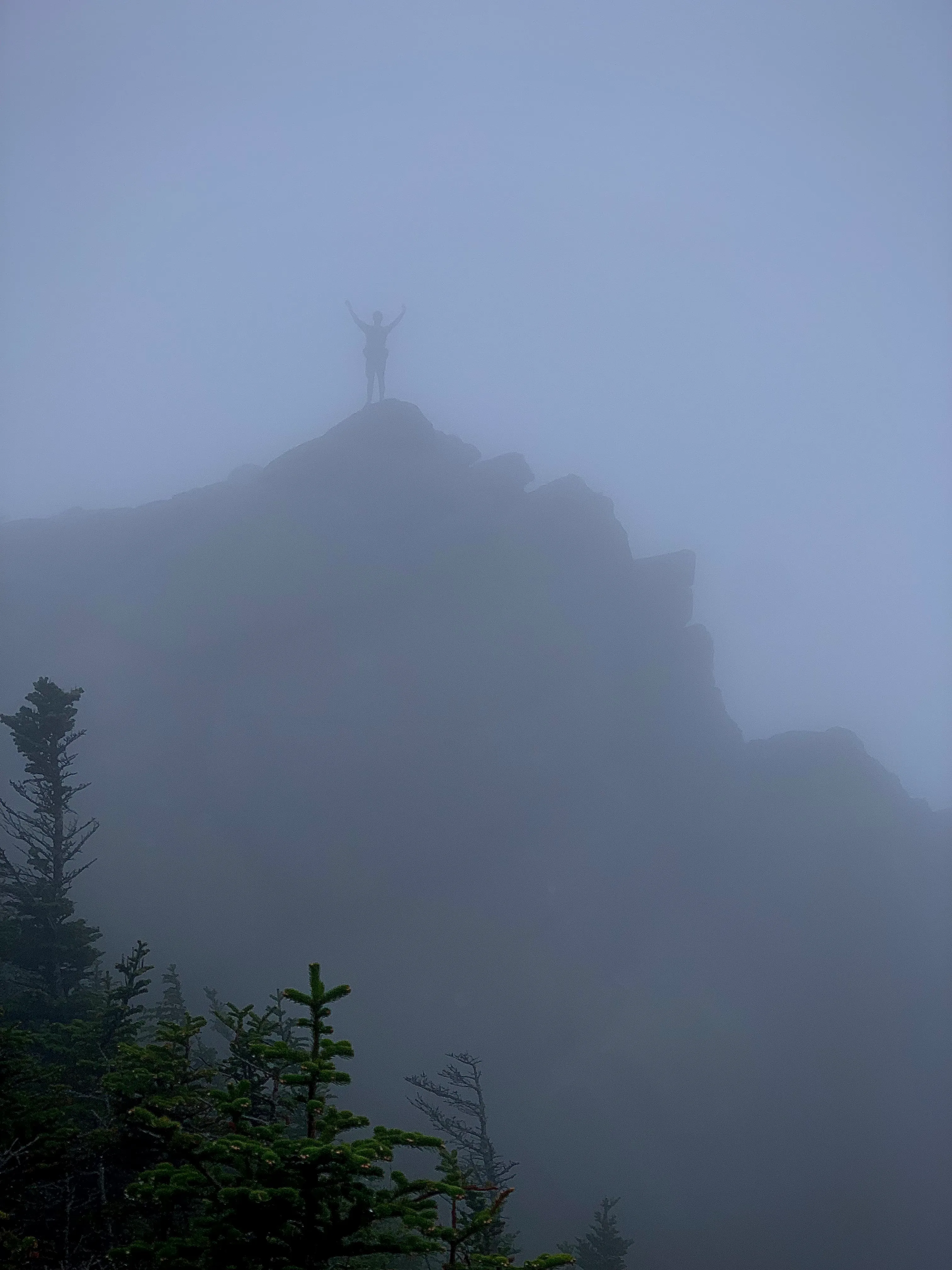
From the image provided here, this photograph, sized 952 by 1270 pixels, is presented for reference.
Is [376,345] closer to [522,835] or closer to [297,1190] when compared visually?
[522,835]

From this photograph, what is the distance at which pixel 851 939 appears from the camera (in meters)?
66.1

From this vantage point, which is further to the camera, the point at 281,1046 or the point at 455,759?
the point at 455,759

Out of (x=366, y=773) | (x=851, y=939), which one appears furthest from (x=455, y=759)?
(x=851, y=939)

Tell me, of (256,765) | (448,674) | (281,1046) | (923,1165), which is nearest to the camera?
(281,1046)

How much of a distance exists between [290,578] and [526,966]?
143 feet

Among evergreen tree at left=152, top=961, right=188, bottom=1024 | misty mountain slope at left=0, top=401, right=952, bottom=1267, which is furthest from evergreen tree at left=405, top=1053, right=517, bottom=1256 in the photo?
misty mountain slope at left=0, top=401, right=952, bottom=1267

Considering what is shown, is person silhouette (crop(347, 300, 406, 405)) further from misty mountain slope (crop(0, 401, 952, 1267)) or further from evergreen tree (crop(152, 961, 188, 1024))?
evergreen tree (crop(152, 961, 188, 1024))

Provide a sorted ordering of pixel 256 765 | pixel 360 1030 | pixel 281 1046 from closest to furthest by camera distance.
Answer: pixel 281 1046
pixel 360 1030
pixel 256 765

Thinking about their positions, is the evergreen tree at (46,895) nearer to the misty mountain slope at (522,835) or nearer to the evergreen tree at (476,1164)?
the evergreen tree at (476,1164)

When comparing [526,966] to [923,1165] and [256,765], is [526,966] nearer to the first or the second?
[256,765]

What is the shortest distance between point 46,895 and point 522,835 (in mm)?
50281

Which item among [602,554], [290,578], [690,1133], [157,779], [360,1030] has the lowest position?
[690,1133]

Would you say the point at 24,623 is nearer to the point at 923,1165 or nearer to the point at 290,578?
the point at 290,578

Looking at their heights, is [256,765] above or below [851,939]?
above
